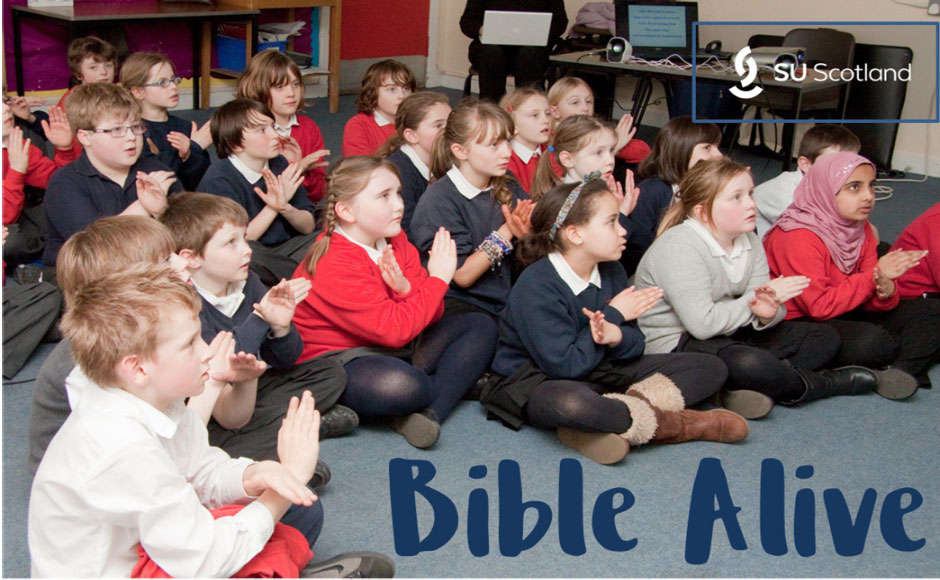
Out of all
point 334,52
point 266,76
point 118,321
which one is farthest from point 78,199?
point 334,52

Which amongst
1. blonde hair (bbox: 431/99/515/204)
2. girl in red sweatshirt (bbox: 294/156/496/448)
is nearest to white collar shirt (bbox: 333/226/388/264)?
girl in red sweatshirt (bbox: 294/156/496/448)

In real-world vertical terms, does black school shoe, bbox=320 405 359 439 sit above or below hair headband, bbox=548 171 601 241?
below

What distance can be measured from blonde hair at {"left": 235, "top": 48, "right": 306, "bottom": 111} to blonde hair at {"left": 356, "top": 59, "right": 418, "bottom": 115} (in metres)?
0.28

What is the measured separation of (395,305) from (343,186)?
30cm

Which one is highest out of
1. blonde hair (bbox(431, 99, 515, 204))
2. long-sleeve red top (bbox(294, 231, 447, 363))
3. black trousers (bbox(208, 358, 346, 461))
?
blonde hair (bbox(431, 99, 515, 204))

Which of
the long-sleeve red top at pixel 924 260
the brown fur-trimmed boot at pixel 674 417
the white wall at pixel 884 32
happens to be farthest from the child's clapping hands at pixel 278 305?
the white wall at pixel 884 32

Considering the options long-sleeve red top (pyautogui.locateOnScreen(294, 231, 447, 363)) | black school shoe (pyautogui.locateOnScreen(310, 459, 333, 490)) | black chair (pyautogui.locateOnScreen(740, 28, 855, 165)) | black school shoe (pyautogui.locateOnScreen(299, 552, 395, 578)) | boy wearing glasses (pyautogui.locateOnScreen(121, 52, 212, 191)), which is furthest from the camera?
black chair (pyautogui.locateOnScreen(740, 28, 855, 165))

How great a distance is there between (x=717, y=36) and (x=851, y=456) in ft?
13.1

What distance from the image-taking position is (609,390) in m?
2.26

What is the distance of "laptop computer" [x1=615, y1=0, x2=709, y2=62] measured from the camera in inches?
197

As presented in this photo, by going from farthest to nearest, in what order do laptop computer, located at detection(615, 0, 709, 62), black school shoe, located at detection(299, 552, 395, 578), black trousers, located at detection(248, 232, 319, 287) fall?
1. laptop computer, located at detection(615, 0, 709, 62)
2. black trousers, located at detection(248, 232, 319, 287)
3. black school shoe, located at detection(299, 552, 395, 578)

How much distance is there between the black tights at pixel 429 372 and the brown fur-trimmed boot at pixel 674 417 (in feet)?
1.20

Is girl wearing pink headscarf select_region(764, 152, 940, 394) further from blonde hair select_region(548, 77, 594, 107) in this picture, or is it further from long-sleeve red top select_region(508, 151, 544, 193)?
blonde hair select_region(548, 77, 594, 107)

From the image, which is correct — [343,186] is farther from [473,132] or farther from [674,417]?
[674,417]
